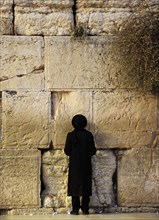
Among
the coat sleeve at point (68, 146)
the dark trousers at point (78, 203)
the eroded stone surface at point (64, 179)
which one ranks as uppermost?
the coat sleeve at point (68, 146)

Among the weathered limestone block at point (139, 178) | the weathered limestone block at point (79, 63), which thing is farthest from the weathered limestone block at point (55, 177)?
the weathered limestone block at point (79, 63)

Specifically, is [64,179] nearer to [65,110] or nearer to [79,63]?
[65,110]

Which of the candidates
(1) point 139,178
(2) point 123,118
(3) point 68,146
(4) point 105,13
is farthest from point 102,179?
(4) point 105,13

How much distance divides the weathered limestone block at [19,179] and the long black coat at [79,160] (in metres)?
0.53

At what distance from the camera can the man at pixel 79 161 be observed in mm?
7102

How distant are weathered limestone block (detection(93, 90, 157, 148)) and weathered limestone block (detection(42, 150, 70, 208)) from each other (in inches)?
23.3

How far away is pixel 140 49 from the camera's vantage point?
724 centimetres

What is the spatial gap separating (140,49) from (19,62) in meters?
1.65

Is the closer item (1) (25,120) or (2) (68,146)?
(2) (68,146)

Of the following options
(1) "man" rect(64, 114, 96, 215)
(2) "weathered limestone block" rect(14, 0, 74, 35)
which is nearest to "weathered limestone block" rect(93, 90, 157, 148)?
(1) "man" rect(64, 114, 96, 215)

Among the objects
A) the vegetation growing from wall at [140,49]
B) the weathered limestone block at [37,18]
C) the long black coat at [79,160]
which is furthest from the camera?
the weathered limestone block at [37,18]

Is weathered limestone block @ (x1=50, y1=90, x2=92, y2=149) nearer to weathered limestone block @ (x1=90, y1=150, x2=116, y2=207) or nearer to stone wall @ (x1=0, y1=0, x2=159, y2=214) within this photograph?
stone wall @ (x1=0, y1=0, x2=159, y2=214)

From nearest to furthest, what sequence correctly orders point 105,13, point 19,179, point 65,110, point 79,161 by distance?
point 79,161 → point 19,179 → point 65,110 → point 105,13

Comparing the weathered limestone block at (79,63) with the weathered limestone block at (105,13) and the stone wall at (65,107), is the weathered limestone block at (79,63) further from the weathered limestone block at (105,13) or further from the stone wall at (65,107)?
the weathered limestone block at (105,13)
